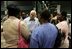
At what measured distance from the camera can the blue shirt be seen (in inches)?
126

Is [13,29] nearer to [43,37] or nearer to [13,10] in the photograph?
[13,10]

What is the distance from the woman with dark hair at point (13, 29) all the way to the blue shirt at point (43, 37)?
0.19 metres

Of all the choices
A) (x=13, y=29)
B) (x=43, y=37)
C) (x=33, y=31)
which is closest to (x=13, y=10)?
(x=13, y=29)

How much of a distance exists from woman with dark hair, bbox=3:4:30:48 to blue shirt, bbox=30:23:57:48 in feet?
0.61

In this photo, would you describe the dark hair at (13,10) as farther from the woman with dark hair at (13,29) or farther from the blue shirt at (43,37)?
the blue shirt at (43,37)

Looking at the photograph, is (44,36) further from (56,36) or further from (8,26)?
(8,26)

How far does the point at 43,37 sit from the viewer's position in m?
3.22

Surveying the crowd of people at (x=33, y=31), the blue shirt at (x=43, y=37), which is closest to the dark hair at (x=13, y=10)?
the crowd of people at (x=33, y=31)

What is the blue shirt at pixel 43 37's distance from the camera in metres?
3.21

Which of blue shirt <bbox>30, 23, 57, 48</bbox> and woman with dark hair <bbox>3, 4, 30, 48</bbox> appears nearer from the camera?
blue shirt <bbox>30, 23, 57, 48</bbox>

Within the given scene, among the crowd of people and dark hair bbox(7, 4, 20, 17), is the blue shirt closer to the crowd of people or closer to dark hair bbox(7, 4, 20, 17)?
the crowd of people

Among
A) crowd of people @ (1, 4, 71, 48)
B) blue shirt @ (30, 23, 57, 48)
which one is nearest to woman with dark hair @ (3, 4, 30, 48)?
crowd of people @ (1, 4, 71, 48)

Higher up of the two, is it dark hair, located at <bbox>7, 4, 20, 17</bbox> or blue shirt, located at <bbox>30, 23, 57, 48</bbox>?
dark hair, located at <bbox>7, 4, 20, 17</bbox>

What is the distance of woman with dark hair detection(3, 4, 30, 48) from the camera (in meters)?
3.35
